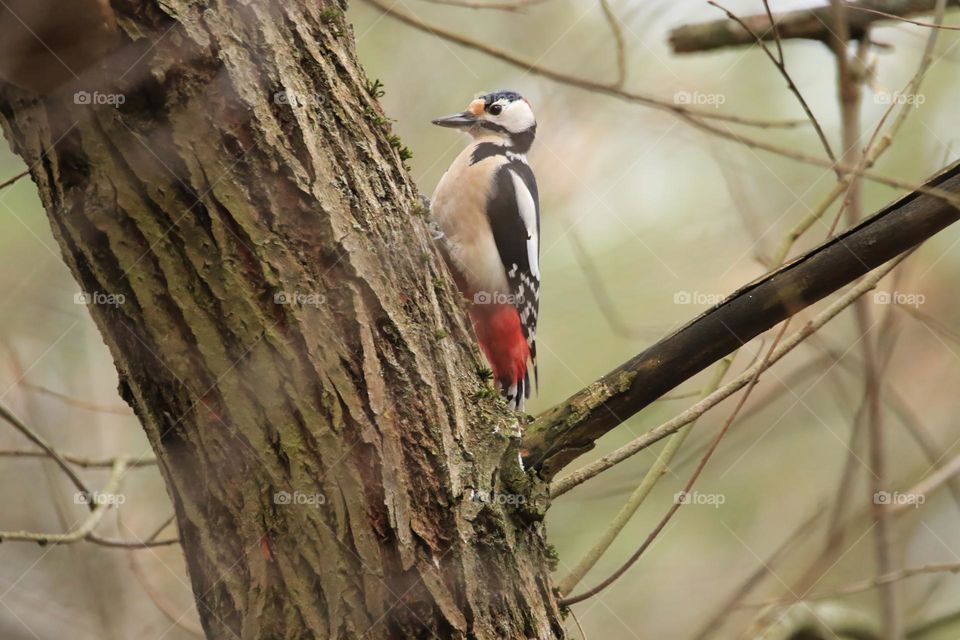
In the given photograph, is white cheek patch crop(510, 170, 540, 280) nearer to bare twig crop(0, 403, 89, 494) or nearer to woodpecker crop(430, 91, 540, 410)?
woodpecker crop(430, 91, 540, 410)

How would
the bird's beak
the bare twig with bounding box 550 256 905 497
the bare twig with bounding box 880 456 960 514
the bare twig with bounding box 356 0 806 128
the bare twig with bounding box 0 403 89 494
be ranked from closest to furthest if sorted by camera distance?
the bare twig with bounding box 550 256 905 497 → the bare twig with bounding box 0 403 89 494 → the bare twig with bounding box 880 456 960 514 → the bare twig with bounding box 356 0 806 128 → the bird's beak

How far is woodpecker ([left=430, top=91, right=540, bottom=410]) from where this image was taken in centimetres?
376

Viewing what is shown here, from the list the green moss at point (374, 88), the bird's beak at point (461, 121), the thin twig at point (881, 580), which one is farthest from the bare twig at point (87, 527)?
the bird's beak at point (461, 121)

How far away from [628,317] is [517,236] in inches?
43.1

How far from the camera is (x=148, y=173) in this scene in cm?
155

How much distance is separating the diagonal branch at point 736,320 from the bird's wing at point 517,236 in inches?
82.4

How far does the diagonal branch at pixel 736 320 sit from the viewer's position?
5.17 feet

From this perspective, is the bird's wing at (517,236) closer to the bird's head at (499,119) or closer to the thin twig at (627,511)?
the bird's head at (499,119)

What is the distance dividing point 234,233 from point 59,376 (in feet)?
10.4

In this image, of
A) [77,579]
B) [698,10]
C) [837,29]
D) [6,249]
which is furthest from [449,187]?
[77,579]

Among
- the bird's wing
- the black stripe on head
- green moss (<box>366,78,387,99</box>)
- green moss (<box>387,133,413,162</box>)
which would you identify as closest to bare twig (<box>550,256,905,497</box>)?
green moss (<box>387,133,413,162</box>)

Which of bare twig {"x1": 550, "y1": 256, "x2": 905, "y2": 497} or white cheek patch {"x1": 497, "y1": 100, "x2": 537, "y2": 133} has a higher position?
white cheek patch {"x1": 497, "y1": 100, "x2": 537, "y2": 133}

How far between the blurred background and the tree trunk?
2376 millimetres

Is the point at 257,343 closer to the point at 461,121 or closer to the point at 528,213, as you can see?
the point at 528,213
